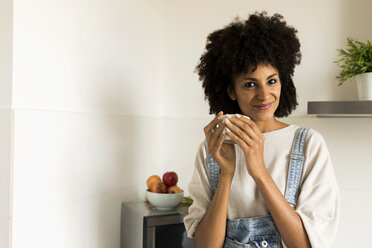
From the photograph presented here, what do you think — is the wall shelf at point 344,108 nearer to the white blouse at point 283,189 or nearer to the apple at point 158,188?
the white blouse at point 283,189

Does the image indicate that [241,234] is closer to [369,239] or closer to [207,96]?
[207,96]

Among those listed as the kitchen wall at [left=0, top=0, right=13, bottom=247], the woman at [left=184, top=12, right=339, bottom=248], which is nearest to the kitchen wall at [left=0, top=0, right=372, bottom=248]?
the kitchen wall at [left=0, top=0, right=13, bottom=247]

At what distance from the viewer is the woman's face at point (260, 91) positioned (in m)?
1.06

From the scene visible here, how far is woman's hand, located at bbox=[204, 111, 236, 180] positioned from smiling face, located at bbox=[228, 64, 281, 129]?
0.41 ft

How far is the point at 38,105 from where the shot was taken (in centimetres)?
102

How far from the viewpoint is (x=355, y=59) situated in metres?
1.31

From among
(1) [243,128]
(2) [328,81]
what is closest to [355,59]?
(2) [328,81]

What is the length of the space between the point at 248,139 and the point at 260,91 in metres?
0.16

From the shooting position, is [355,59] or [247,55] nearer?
[247,55]

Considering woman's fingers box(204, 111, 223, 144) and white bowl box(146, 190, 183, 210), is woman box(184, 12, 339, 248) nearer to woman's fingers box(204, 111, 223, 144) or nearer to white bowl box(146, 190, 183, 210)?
woman's fingers box(204, 111, 223, 144)

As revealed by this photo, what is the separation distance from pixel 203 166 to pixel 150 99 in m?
0.62

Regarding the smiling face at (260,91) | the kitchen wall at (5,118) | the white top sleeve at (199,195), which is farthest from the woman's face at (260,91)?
the kitchen wall at (5,118)

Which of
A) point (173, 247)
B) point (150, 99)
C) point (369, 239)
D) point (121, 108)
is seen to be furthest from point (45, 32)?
point (369, 239)

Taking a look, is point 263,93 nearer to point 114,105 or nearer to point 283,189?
point 283,189
